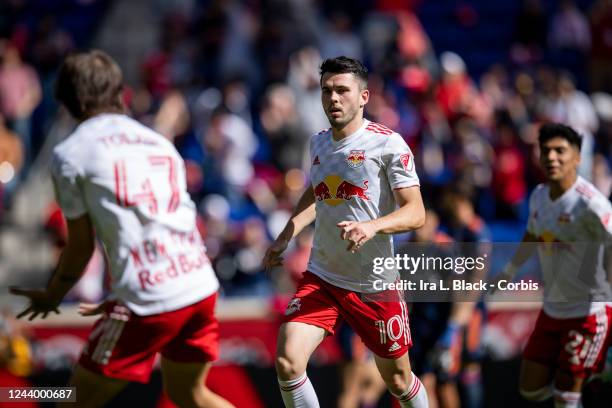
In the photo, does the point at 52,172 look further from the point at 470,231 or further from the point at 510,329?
the point at 510,329

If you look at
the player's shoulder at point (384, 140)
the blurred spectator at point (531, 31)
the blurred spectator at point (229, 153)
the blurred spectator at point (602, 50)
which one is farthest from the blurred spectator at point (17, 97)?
the blurred spectator at point (602, 50)

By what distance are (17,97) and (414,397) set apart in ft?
29.4

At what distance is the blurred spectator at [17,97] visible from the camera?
13500 millimetres

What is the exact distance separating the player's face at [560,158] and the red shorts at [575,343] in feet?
3.43

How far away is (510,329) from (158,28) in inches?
324

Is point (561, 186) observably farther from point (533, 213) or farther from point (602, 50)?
point (602, 50)

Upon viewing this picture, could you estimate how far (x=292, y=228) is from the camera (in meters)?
6.47

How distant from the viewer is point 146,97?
46.3ft

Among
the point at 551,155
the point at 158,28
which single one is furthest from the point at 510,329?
the point at 158,28

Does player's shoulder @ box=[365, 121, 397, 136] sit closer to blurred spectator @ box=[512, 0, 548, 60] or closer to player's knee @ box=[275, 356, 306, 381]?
player's knee @ box=[275, 356, 306, 381]

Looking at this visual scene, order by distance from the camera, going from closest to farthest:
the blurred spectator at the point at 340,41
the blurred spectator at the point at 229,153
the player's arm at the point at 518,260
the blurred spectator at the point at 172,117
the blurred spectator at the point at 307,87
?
the player's arm at the point at 518,260 < the blurred spectator at the point at 229,153 < the blurred spectator at the point at 172,117 < the blurred spectator at the point at 307,87 < the blurred spectator at the point at 340,41

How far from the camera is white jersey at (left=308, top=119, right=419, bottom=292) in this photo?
→ 6.18 meters

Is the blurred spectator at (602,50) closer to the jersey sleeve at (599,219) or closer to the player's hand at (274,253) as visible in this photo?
the jersey sleeve at (599,219)

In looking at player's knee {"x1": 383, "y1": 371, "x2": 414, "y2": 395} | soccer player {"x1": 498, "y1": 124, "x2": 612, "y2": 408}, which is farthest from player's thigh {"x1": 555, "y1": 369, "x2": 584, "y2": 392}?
player's knee {"x1": 383, "y1": 371, "x2": 414, "y2": 395}
